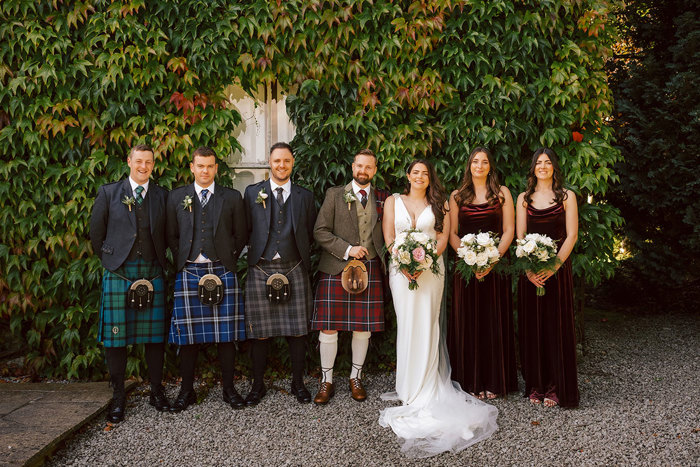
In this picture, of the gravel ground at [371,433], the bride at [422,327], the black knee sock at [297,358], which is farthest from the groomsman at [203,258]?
the bride at [422,327]

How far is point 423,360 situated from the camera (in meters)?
4.04

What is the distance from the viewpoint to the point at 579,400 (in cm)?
412

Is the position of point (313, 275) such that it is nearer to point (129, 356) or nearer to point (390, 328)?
point (390, 328)

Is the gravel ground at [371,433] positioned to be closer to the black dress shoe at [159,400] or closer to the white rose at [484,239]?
the black dress shoe at [159,400]

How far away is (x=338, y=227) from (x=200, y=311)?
1.23 metres

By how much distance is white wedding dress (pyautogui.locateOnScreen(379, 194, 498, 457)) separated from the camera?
379 cm

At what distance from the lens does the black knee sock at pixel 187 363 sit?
13.4ft

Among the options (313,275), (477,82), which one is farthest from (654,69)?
(313,275)

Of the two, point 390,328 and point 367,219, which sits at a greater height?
point 367,219

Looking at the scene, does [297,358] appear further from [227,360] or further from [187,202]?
[187,202]

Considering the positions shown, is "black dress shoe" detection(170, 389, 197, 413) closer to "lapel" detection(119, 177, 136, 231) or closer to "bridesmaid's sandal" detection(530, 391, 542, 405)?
"lapel" detection(119, 177, 136, 231)

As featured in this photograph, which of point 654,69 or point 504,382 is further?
point 654,69

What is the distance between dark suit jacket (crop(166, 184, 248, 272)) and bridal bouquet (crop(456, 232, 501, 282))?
1.71 m

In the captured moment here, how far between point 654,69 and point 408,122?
340cm
